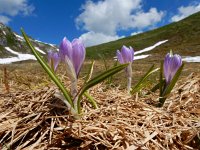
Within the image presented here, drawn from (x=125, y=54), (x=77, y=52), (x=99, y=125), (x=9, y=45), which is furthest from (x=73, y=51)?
(x=9, y=45)

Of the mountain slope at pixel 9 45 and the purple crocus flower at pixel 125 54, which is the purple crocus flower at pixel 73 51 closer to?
the purple crocus flower at pixel 125 54

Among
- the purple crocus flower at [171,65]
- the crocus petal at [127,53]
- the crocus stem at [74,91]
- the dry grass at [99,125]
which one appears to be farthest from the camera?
the crocus petal at [127,53]

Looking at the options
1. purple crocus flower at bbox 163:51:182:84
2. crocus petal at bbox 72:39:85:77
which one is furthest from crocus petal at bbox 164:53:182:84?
crocus petal at bbox 72:39:85:77

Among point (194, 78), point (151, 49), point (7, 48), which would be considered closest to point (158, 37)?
point (151, 49)

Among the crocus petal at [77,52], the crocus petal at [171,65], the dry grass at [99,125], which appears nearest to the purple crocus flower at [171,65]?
the crocus petal at [171,65]

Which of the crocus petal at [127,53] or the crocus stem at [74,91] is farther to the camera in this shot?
the crocus petal at [127,53]

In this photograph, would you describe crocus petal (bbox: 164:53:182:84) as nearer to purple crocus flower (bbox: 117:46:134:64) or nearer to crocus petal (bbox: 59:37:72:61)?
purple crocus flower (bbox: 117:46:134:64)

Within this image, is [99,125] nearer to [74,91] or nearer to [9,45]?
[74,91]

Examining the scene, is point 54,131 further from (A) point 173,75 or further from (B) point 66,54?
(A) point 173,75
